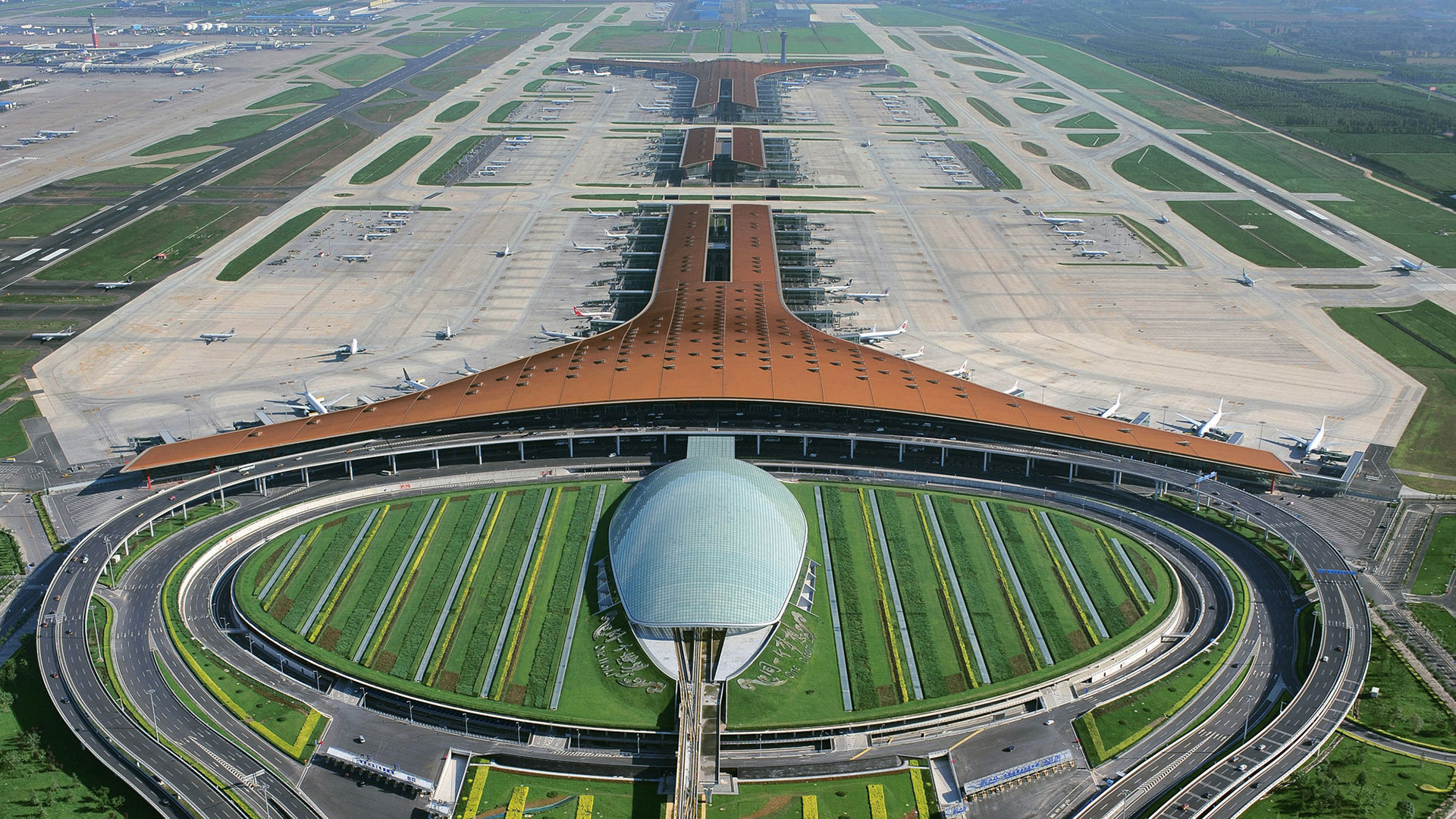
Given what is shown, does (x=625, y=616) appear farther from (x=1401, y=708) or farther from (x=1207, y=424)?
(x=1207, y=424)

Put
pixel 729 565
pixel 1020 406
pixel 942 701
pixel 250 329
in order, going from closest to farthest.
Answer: pixel 942 701 → pixel 729 565 → pixel 1020 406 → pixel 250 329

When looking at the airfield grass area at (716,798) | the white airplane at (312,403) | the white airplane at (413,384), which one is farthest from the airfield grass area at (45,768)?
the white airplane at (413,384)

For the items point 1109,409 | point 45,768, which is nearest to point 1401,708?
point 1109,409

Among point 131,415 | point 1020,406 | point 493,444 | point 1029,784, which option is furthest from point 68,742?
point 1020,406

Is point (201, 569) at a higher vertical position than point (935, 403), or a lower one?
lower

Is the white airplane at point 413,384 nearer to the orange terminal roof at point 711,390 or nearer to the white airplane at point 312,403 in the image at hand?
the white airplane at point 312,403

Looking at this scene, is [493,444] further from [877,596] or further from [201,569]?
[877,596]

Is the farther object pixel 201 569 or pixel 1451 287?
pixel 1451 287
